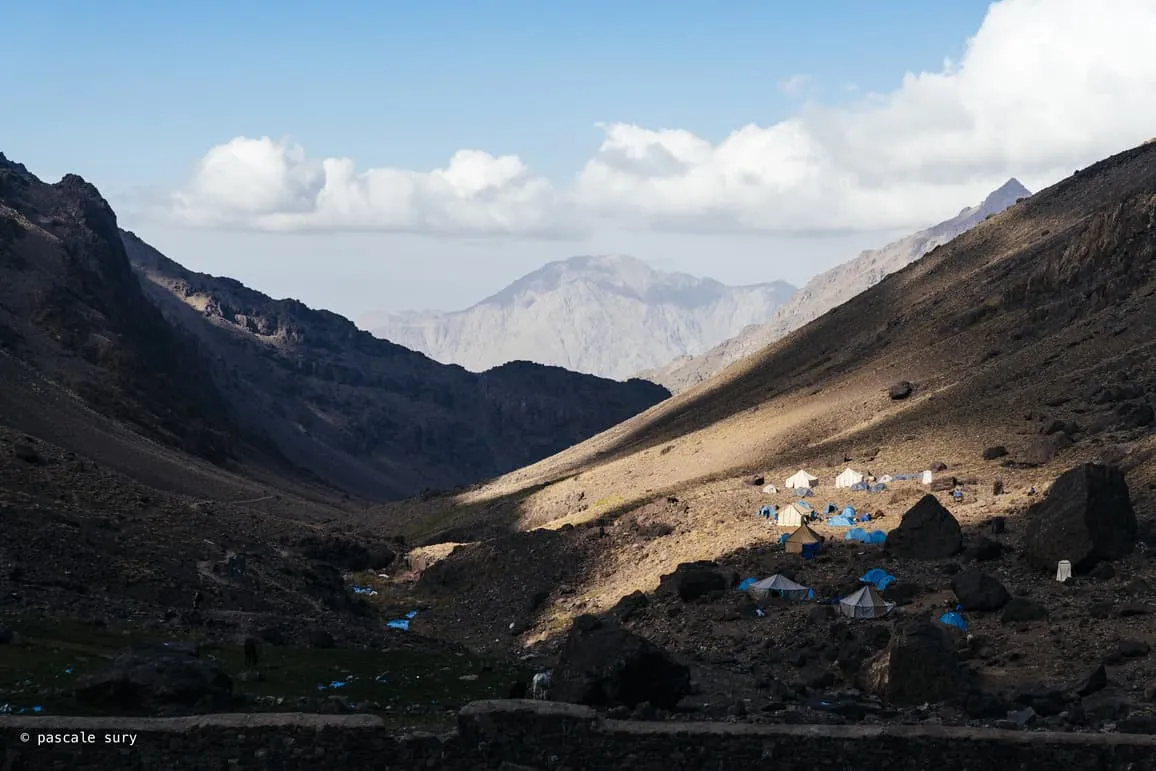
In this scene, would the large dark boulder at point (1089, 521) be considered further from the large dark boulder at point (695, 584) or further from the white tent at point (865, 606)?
the large dark boulder at point (695, 584)

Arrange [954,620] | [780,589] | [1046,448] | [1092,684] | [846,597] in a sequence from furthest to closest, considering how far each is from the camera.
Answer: [1046,448], [780,589], [846,597], [954,620], [1092,684]

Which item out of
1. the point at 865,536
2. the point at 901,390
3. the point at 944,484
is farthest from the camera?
the point at 901,390

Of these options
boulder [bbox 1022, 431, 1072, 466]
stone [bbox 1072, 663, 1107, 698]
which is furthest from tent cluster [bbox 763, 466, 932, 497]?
stone [bbox 1072, 663, 1107, 698]

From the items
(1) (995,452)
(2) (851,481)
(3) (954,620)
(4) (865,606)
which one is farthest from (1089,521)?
(2) (851,481)

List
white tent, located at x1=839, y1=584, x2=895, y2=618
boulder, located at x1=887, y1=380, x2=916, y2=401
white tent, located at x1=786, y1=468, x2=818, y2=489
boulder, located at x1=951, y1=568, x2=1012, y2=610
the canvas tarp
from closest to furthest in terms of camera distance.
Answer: boulder, located at x1=951, y1=568, x2=1012, y2=610, white tent, located at x1=839, y1=584, x2=895, y2=618, the canvas tarp, white tent, located at x1=786, y1=468, x2=818, y2=489, boulder, located at x1=887, y1=380, x2=916, y2=401

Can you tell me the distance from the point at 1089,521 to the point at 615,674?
16874 millimetres

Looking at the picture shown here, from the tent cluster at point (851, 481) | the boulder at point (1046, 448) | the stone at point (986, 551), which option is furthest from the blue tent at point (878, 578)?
the boulder at point (1046, 448)

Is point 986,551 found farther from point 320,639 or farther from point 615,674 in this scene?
point 320,639

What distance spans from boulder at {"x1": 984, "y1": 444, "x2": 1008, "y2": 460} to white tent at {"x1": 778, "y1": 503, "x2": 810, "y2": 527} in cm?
1013

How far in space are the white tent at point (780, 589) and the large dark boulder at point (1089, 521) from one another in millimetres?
7309

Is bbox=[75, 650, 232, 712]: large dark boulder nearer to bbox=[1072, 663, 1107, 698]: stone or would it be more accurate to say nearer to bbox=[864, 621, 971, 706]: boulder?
bbox=[864, 621, 971, 706]: boulder

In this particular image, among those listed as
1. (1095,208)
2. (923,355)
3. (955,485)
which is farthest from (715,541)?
(1095,208)

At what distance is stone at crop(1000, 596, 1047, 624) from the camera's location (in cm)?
3284

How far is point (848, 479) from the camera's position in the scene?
5616 centimetres
